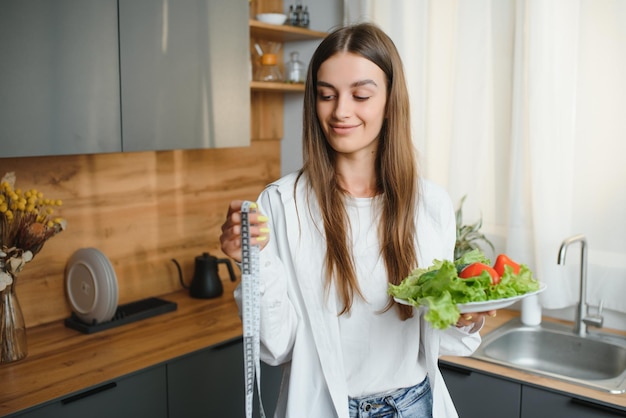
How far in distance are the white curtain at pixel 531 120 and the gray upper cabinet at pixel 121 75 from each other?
73 cm

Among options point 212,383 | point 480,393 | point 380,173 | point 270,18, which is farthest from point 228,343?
point 270,18

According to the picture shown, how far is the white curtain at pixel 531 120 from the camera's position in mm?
2303

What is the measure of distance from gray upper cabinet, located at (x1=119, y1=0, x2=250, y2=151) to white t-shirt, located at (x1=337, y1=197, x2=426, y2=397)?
914 millimetres

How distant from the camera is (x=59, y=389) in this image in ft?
5.98

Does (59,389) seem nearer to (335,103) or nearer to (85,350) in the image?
(85,350)

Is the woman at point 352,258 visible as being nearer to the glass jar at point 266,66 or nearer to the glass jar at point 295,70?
the glass jar at point 266,66

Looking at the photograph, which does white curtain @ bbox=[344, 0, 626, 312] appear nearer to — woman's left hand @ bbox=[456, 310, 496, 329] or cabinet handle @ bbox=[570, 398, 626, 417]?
cabinet handle @ bbox=[570, 398, 626, 417]

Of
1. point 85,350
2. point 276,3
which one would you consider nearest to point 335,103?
point 85,350

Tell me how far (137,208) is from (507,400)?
149 centimetres

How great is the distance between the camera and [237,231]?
1.25 meters

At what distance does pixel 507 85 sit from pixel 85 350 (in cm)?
171

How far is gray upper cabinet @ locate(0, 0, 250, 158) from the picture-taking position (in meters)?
1.80

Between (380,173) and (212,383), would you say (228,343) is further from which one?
(380,173)

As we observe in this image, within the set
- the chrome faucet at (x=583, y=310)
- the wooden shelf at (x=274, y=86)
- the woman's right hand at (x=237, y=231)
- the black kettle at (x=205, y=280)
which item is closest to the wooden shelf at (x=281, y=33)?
the wooden shelf at (x=274, y=86)
